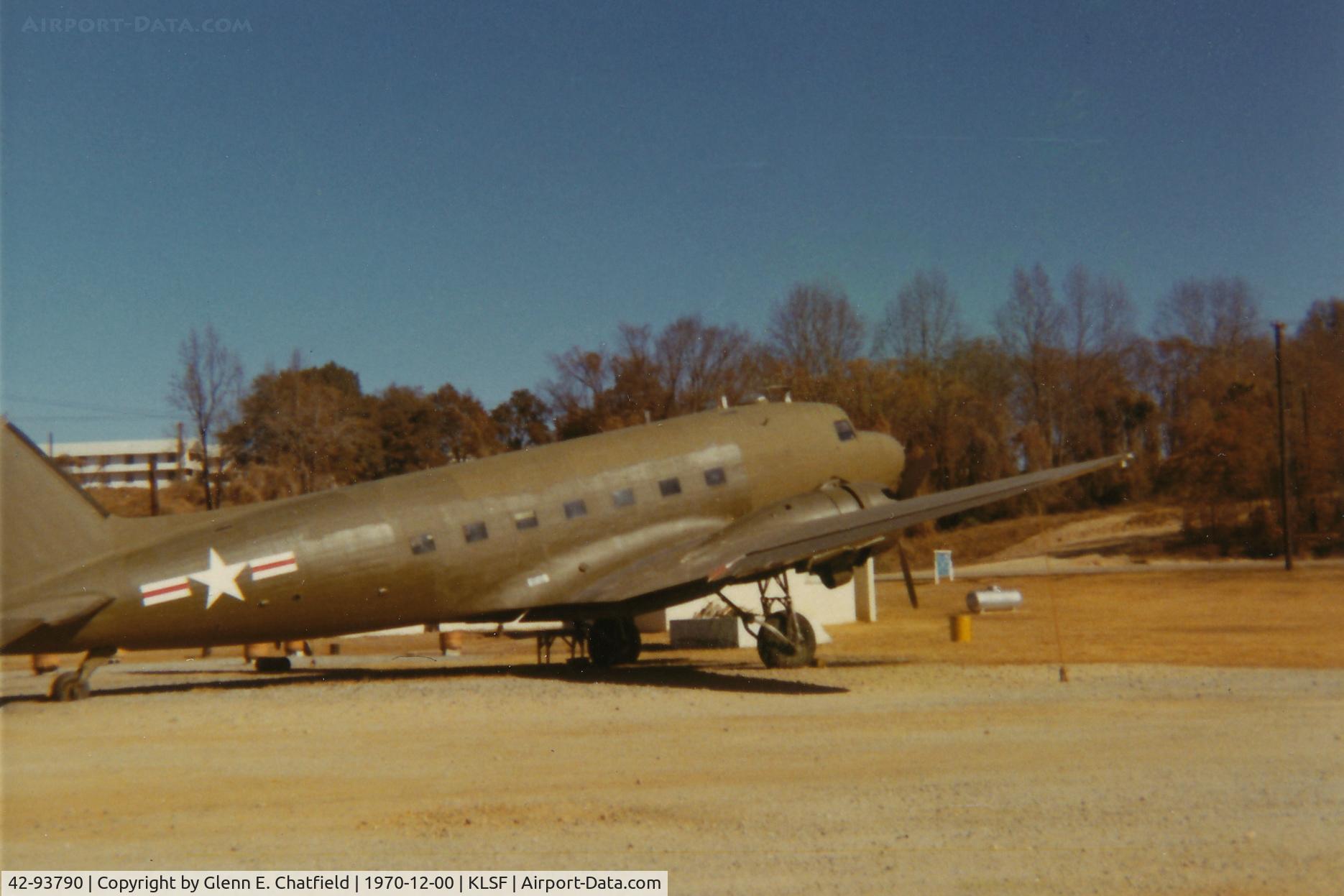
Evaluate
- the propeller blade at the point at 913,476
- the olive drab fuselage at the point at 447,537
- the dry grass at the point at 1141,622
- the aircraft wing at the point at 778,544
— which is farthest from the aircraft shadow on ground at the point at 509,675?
the dry grass at the point at 1141,622

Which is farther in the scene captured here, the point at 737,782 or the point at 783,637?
the point at 783,637

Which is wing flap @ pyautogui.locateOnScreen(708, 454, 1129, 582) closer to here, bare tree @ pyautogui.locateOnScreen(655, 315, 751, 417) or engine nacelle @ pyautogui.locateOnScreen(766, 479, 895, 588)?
engine nacelle @ pyautogui.locateOnScreen(766, 479, 895, 588)

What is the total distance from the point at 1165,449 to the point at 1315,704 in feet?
243

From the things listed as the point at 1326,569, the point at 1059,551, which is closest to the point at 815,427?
the point at 1326,569

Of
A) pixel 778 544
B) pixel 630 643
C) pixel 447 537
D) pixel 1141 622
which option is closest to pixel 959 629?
pixel 630 643

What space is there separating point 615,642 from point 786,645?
4222 millimetres

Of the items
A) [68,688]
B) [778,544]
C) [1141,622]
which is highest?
[778,544]

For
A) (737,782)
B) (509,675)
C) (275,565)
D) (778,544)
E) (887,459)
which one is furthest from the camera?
(887,459)

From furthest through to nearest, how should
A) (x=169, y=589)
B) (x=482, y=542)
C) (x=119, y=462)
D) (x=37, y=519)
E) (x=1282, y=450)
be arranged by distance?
1. (x=119, y=462)
2. (x=1282, y=450)
3. (x=482, y=542)
4. (x=169, y=589)
5. (x=37, y=519)

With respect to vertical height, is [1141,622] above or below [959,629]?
below

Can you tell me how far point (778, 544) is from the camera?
1773cm

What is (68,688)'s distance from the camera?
17.0m

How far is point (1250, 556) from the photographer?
59.1 metres

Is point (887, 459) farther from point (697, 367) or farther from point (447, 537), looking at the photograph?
point (697, 367)
